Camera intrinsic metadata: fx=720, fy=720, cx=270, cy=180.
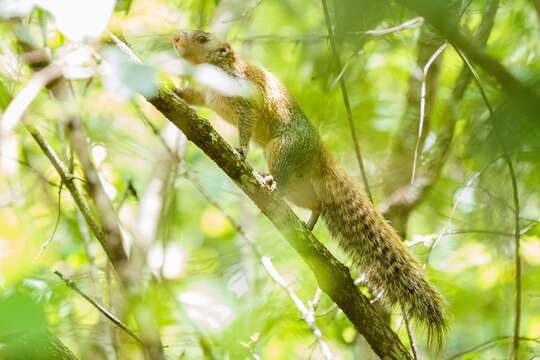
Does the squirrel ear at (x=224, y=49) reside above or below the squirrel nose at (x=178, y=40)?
above

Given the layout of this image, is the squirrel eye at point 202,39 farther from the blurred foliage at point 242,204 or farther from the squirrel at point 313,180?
the blurred foliage at point 242,204

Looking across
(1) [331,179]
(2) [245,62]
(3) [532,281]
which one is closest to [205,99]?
(2) [245,62]

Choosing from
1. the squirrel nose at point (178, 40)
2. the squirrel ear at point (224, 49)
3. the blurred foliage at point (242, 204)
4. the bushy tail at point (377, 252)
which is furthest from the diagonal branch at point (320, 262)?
the squirrel ear at point (224, 49)

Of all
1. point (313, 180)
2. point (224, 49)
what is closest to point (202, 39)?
point (224, 49)

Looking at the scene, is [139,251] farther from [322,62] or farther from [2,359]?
[2,359]

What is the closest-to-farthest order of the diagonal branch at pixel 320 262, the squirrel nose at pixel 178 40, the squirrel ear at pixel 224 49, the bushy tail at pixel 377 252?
the diagonal branch at pixel 320 262, the bushy tail at pixel 377 252, the squirrel nose at pixel 178 40, the squirrel ear at pixel 224 49

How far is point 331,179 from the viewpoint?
3977mm

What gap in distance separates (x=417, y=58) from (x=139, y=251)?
252 cm

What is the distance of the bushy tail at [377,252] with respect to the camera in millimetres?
3273

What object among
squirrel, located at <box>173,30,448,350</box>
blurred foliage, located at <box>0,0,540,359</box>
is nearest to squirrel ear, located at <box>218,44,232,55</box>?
squirrel, located at <box>173,30,448,350</box>

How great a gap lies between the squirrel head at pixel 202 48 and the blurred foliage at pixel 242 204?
0.13m

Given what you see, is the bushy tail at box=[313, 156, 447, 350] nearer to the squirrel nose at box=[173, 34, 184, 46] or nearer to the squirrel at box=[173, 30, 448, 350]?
the squirrel at box=[173, 30, 448, 350]

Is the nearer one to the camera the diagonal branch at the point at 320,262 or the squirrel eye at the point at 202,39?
the diagonal branch at the point at 320,262

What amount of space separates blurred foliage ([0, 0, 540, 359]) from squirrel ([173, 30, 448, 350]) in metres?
0.18
